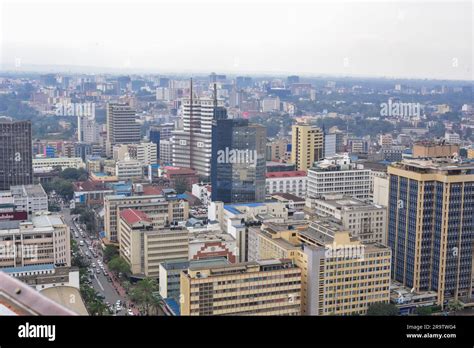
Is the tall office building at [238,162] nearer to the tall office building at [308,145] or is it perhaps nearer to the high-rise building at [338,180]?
the high-rise building at [338,180]

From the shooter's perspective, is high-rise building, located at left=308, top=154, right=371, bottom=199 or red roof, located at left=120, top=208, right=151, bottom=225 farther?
high-rise building, located at left=308, top=154, right=371, bottom=199

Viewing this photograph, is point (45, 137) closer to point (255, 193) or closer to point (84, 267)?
point (255, 193)

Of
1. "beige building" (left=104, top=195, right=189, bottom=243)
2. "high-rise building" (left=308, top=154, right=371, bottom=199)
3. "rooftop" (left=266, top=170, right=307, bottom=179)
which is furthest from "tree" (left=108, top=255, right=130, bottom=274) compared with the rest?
"rooftop" (left=266, top=170, right=307, bottom=179)

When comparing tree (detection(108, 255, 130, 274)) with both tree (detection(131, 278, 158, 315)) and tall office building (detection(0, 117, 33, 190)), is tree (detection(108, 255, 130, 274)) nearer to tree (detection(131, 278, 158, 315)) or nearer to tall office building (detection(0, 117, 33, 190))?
tree (detection(131, 278, 158, 315))

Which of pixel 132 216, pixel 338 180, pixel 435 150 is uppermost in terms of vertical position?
pixel 435 150

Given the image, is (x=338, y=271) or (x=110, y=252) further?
(x=110, y=252)

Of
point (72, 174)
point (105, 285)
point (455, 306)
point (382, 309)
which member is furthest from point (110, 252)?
point (72, 174)

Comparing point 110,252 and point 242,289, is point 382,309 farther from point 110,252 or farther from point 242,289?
point 110,252
